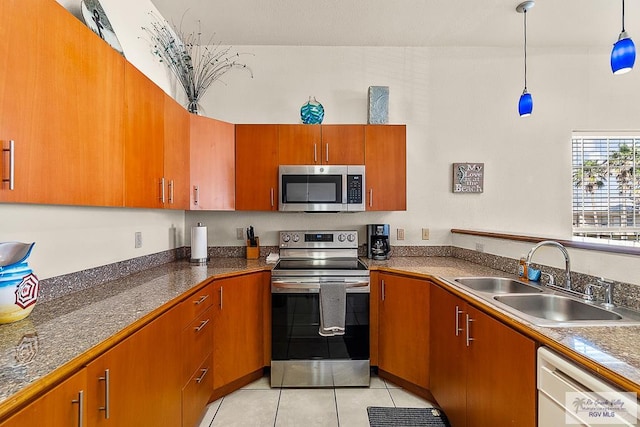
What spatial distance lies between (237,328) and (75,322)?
1.24m

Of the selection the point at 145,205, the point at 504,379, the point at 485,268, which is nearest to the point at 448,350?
the point at 504,379

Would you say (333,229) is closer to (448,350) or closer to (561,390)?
(448,350)

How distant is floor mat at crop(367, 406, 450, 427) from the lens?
1.98m

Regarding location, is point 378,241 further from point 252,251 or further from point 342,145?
point 252,251

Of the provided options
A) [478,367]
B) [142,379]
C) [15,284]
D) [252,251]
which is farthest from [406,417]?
[15,284]

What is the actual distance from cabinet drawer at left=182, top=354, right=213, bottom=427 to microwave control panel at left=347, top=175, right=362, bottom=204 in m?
1.56

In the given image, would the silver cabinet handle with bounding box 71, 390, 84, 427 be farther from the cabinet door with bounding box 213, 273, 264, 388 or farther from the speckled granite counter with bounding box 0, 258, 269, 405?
the cabinet door with bounding box 213, 273, 264, 388

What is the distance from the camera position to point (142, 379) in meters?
1.26

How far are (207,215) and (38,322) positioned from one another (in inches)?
73.9

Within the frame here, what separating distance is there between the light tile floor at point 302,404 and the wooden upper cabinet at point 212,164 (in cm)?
143

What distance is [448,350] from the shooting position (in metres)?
1.89

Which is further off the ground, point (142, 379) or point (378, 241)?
point (378, 241)

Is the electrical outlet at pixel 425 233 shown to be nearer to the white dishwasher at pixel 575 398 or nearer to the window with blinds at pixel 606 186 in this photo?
the window with blinds at pixel 606 186

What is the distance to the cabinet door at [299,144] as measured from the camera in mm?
2727
